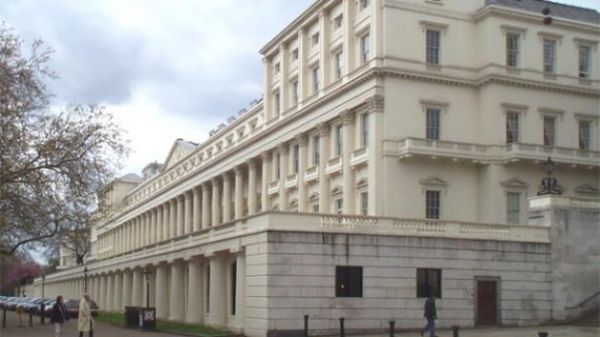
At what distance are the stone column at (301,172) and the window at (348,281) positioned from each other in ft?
75.1

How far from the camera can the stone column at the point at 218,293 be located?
144ft

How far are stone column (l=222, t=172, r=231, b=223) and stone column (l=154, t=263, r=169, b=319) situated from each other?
23823 millimetres

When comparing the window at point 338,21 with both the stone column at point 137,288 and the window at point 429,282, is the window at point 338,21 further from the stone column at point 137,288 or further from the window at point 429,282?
the stone column at point 137,288

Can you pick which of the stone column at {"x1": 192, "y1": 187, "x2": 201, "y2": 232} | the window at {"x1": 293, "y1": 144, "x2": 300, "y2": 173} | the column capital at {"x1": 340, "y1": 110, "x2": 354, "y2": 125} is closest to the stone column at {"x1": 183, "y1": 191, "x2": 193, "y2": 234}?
the stone column at {"x1": 192, "y1": 187, "x2": 201, "y2": 232}

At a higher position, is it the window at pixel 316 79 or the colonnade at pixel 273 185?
the window at pixel 316 79

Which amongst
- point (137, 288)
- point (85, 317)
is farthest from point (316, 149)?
point (85, 317)

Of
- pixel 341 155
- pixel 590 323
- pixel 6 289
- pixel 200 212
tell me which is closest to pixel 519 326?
pixel 590 323

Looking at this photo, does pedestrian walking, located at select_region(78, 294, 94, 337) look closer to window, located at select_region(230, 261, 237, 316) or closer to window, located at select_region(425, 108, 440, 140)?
window, located at select_region(230, 261, 237, 316)

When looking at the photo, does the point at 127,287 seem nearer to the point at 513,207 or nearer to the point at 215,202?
the point at 215,202

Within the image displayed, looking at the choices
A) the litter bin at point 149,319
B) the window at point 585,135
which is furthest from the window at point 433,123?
the litter bin at point 149,319

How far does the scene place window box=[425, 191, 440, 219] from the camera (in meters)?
51.9

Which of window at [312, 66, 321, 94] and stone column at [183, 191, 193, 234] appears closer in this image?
window at [312, 66, 321, 94]

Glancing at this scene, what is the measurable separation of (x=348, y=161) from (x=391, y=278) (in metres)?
16.9

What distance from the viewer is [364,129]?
53531 millimetres
